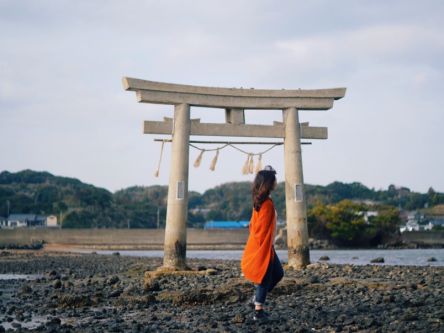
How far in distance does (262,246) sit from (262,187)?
71 centimetres

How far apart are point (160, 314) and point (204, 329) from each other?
1.62m

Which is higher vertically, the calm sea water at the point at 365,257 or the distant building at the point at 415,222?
the distant building at the point at 415,222

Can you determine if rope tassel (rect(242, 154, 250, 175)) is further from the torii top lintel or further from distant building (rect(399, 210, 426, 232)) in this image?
distant building (rect(399, 210, 426, 232))

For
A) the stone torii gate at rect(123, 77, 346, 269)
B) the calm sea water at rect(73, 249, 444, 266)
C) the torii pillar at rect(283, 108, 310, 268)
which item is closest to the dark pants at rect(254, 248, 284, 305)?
the stone torii gate at rect(123, 77, 346, 269)

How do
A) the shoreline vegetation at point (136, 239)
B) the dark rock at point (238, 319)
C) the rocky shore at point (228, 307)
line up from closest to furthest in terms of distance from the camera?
1. the rocky shore at point (228, 307)
2. the dark rock at point (238, 319)
3. the shoreline vegetation at point (136, 239)

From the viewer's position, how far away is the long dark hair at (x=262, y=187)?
8945 mm

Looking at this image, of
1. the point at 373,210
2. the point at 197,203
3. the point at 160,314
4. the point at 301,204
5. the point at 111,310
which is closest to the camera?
the point at 160,314

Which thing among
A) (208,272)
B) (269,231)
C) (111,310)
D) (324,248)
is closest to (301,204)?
(208,272)

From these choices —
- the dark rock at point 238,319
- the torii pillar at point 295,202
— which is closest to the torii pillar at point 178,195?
the torii pillar at point 295,202

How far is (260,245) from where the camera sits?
8828mm

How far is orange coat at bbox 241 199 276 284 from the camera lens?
28.9 feet

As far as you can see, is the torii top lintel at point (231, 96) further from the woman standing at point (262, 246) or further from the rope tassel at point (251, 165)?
the woman standing at point (262, 246)

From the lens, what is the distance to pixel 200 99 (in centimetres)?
1648

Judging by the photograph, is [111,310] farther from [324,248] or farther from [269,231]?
[324,248]
